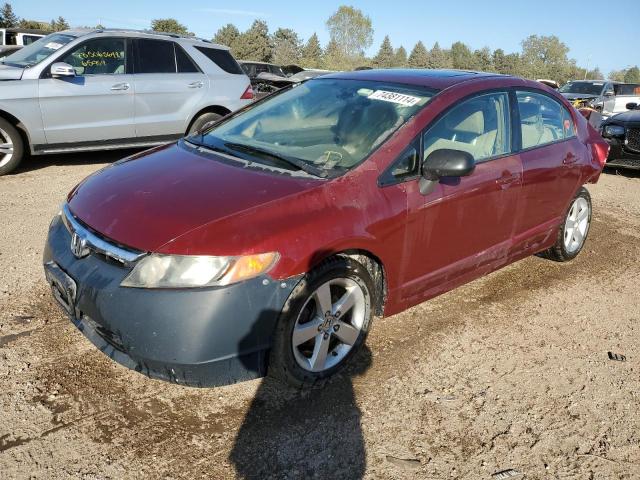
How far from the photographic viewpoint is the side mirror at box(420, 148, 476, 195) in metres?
3.16

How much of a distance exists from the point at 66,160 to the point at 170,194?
236 inches

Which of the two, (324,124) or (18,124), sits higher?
(324,124)

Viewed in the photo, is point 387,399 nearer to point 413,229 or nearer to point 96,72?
point 413,229

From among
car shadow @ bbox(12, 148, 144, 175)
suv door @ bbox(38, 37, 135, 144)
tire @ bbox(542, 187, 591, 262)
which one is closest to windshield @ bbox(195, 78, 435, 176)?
tire @ bbox(542, 187, 591, 262)

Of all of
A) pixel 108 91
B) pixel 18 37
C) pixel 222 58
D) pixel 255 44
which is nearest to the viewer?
pixel 108 91

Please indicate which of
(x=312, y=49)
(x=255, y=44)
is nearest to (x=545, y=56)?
(x=312, y=49)

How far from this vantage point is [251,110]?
13.8 ft

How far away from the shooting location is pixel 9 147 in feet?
22.5

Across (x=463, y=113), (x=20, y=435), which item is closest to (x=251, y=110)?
(x=463, y=113)

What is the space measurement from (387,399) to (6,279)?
2853mm

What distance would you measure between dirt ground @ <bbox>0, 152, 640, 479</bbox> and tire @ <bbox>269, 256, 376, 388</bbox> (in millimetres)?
142

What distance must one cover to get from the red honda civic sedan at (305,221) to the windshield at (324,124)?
1cm

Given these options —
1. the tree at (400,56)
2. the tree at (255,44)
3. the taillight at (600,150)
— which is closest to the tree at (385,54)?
the tree at (400,56)

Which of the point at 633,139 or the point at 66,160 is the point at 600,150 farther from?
the point at 66,160
